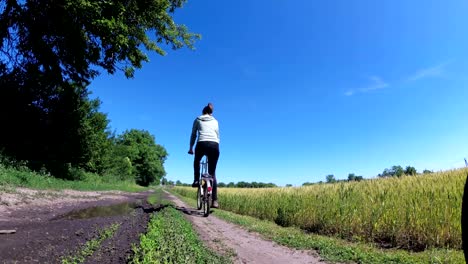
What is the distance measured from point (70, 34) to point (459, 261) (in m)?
17.4

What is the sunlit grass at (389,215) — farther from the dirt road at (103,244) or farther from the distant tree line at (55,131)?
the distant tree line at (55,131)

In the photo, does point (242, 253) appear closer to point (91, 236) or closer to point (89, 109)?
point (91, 236)

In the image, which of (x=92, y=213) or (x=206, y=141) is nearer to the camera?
(x=206, y=141)

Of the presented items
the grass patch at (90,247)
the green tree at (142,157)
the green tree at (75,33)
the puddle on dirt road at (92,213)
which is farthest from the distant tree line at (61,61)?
the green tree at (142,157)

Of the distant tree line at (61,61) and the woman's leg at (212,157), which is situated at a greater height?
the distant tree line at (61,61)

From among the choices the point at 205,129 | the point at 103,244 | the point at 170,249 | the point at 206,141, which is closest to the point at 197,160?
the point at 206,141

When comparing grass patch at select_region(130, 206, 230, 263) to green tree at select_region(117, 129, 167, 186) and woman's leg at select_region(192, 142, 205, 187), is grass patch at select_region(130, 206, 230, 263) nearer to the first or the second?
woman's leg at select_region(192, 142, 205, 187)

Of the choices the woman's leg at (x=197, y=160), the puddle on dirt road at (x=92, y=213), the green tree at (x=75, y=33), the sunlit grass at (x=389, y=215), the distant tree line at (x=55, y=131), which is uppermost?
the green tree at (x=75, y=33)

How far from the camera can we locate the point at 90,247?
424cm

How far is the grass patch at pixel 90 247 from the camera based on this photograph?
12.0 ft

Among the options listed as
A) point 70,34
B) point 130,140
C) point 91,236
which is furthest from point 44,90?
point 130,140

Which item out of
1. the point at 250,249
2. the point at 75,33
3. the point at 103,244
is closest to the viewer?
the point at 103,244

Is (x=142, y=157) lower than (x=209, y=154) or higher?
higher

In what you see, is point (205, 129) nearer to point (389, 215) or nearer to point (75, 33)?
point (389, 215)
